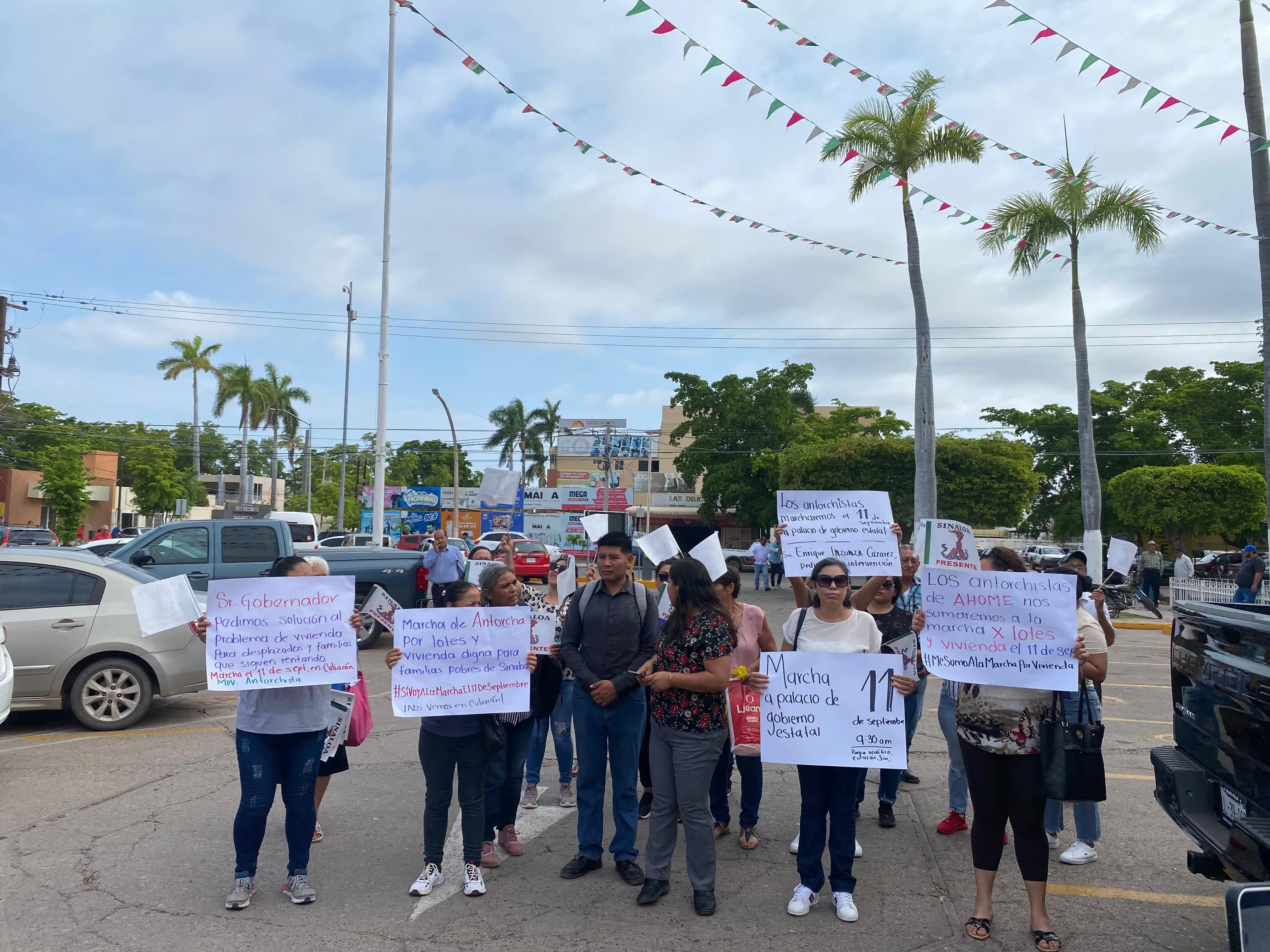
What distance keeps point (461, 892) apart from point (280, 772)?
1105mm

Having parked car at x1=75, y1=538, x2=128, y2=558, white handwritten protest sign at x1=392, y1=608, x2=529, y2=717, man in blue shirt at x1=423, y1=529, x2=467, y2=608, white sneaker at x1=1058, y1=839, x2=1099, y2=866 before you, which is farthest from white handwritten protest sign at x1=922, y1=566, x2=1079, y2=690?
parked car at x1=75, y1=538, x2=128, y2=558

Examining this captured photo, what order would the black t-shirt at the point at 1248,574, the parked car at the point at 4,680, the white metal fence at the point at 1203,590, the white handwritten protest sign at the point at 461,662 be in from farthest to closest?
the white metal fence at the point at 1203,590, the black t-shirt at the point at 1248,574, the parked car at the point at 4,680, the white handwritten protest sign at the point at 461,662

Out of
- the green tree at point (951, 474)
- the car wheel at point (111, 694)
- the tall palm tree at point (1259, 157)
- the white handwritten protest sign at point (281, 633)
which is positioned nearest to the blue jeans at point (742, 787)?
the white handwritten protest sign at point (281, 633)

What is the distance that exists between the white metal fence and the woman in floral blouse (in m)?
20.7

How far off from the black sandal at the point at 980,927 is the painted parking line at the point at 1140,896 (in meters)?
0.58

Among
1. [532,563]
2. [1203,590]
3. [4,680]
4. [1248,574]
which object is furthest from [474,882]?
[1203,590]

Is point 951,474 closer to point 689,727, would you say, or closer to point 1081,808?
point 1081,808

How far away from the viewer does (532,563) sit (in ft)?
89.5

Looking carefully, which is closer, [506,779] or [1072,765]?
[1072,765]

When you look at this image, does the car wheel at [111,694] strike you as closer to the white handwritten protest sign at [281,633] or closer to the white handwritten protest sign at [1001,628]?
the white handwritten protest sign at [281,633]

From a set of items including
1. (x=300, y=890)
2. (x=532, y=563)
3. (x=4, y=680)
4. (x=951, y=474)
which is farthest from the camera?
(x=951, y=474)

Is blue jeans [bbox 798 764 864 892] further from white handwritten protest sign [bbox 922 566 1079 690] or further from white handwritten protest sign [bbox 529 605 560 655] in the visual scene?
white handwritten protest sign [bbox 529 605 560 655]

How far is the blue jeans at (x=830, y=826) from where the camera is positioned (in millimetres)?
4555

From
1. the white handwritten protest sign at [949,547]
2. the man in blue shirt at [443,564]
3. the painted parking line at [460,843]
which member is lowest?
the painted parking line at [460,843]
